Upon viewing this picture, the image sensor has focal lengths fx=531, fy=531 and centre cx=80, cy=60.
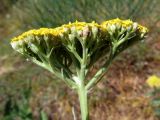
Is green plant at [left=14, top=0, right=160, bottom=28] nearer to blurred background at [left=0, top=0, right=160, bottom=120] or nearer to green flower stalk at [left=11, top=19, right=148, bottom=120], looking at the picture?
blurred background at [left=0, top=0, right=160, bottom=120]

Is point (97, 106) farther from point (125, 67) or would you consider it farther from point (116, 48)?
point (116, 48)

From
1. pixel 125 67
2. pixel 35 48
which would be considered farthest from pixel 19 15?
pixel 35 48

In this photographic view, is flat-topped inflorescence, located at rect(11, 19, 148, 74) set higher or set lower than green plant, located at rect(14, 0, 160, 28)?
lower

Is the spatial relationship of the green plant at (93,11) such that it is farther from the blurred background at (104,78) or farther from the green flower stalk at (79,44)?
the green flower stalk at (79,44)

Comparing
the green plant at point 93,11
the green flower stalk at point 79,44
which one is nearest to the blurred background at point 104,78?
the green plant at point 93,11

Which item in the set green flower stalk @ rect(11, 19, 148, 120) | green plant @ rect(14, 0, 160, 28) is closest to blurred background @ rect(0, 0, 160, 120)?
green plant @ rect(14, 0, 160, 28)

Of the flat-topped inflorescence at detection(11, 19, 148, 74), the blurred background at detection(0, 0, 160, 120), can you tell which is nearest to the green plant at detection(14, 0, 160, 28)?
the blurred background at detection(0, 0, 160, 120)

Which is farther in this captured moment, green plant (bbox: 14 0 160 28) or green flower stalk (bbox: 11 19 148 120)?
green plant (bbox: 14 0 160 28)

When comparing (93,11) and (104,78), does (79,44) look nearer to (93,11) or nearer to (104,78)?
(93,11)
